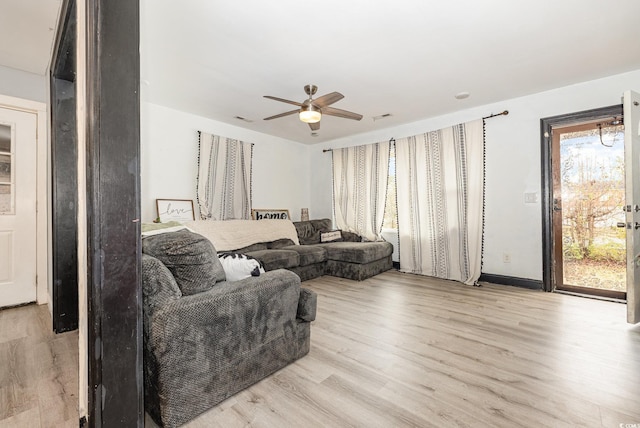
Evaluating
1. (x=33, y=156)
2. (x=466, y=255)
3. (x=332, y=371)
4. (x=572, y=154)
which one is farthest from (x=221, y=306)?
(x=572, y=154)

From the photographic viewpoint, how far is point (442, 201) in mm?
4281

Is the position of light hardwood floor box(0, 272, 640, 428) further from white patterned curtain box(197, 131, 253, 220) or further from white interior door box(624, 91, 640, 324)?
white patterned curtain box(197, 131, 253, 220)

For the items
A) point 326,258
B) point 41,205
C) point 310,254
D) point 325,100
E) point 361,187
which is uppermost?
point 325,100

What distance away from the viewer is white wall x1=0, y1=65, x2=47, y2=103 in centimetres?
294

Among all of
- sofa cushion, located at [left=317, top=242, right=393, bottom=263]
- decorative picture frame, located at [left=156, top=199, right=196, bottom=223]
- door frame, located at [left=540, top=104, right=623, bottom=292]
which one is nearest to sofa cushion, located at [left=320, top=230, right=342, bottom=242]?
sofa cushion, located at [left=317, top=242, right=393, bottom=263]

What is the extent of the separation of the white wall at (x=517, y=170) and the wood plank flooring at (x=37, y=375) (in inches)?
175

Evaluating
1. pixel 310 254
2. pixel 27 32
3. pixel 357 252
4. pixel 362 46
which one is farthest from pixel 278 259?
pixel 27 32

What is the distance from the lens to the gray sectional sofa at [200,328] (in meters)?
1.32

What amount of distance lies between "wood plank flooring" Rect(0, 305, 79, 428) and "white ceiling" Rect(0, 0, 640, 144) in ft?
8.00

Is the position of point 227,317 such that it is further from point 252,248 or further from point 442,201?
point 442,201

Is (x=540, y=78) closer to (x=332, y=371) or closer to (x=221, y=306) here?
(x=332, y=371)

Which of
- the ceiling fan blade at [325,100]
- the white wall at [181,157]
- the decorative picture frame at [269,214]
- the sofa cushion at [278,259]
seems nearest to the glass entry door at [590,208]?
the ceiling fan blade at [325,100]

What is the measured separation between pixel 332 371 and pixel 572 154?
3851mm

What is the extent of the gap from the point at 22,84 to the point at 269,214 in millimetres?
3365
